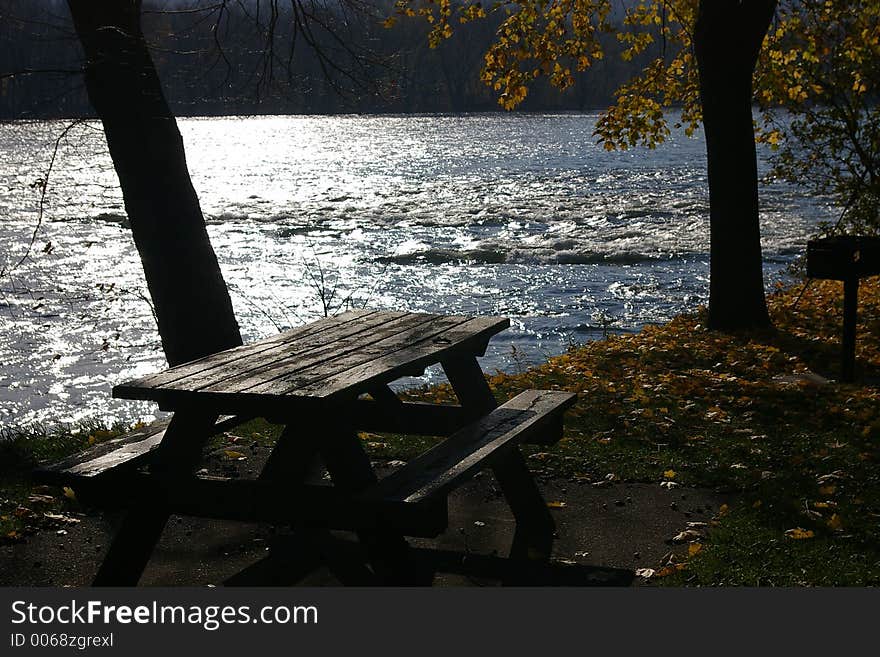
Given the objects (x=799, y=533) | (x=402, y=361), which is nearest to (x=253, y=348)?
(x=402, y=361)

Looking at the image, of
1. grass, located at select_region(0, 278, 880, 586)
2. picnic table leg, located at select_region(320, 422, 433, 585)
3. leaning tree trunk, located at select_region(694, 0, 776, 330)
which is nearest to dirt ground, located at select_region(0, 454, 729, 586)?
grass, located at select_region(0, 278, 880, 586)

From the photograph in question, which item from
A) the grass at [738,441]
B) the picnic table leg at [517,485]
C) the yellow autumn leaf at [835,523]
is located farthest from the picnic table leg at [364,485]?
the yellow autumn leaf at [835,523]

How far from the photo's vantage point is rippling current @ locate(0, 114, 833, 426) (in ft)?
42.2

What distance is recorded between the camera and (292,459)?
13.6 feet

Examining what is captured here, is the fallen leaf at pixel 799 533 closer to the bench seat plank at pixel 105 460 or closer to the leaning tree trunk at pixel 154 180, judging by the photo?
the bench seat plank at pixel 105 460

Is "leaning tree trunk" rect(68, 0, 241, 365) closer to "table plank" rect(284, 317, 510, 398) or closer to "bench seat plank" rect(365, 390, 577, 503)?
"table plank" rect(284, 317, 510, 398)

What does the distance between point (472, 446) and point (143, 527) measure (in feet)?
4.46

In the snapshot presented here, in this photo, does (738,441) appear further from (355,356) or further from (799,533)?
(355,356)

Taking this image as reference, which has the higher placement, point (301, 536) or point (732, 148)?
point (732, 148)

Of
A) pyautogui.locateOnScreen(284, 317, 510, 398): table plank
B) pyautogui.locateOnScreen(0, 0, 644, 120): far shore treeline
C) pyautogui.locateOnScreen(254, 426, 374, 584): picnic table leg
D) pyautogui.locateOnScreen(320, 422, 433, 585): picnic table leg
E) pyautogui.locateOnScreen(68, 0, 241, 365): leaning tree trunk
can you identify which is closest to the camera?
pyautogui.locateOnScreen(320, 422, 433, 585): picnic table leg

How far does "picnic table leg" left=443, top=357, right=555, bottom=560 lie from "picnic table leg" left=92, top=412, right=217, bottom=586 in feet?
4.63

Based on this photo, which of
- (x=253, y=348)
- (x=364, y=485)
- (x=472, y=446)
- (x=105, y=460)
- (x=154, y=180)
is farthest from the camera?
(x=154, y=180)

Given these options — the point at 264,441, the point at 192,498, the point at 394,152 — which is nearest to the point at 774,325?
the point at 264,441

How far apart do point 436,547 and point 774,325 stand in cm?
660
